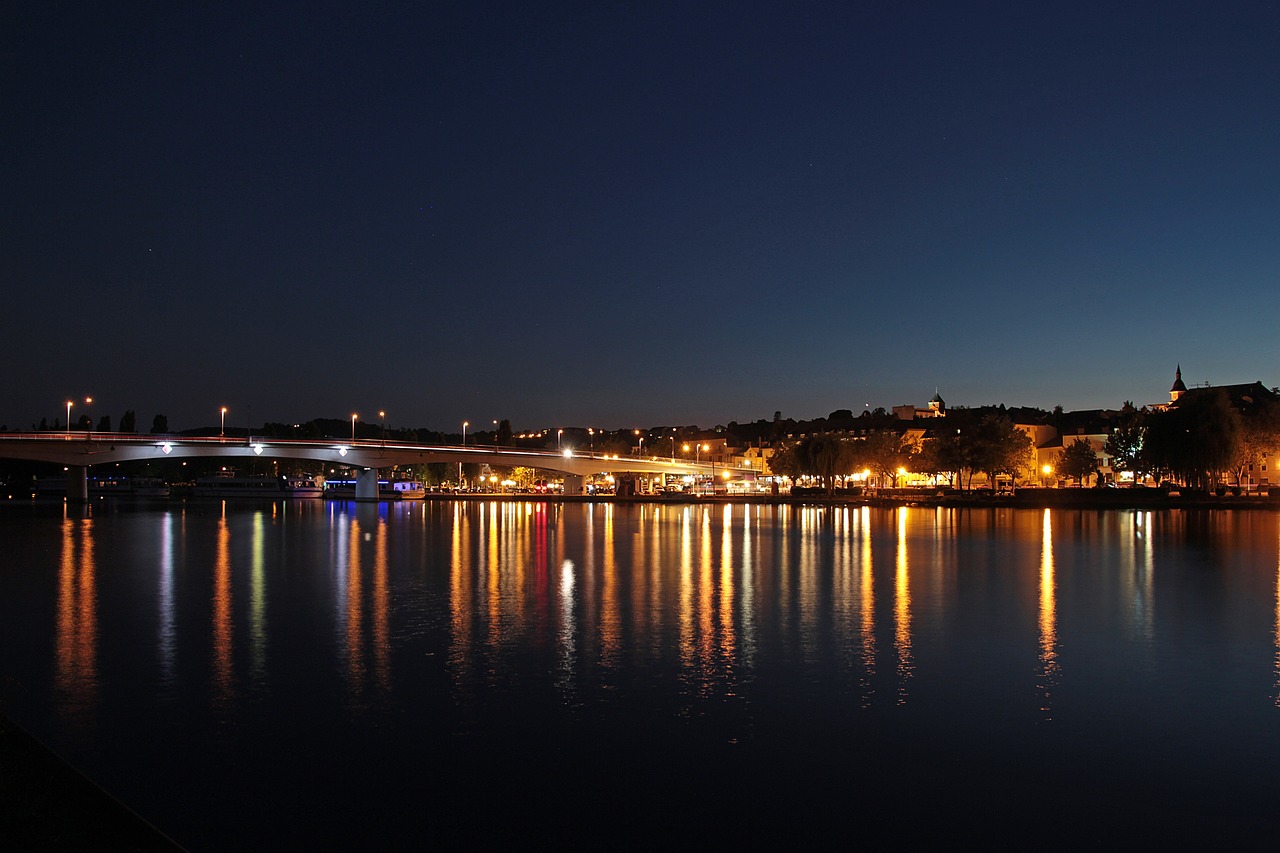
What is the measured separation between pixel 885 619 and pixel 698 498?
103m

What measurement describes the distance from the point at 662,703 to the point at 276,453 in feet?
317

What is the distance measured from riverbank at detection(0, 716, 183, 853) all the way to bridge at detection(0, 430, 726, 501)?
86820 millimetres

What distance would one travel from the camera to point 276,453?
341 ft

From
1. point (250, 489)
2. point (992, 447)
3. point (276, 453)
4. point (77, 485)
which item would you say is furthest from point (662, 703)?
point (250, 489)

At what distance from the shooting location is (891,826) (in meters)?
10.5

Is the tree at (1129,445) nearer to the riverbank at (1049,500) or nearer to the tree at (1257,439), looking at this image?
the riverbank at (1049,500)

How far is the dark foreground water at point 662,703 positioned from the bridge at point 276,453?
6436 centimetres

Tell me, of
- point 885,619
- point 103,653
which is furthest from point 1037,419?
point 103,653

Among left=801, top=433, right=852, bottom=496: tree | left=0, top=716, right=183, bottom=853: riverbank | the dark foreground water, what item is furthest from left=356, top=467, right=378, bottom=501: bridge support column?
left=0, top=716, right=183, bottom=853: riverbank

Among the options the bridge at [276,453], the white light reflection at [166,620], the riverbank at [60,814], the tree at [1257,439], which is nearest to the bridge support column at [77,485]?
the bridge at [276,453]

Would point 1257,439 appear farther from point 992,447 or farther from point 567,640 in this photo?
point 567,640

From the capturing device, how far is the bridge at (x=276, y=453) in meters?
90.1

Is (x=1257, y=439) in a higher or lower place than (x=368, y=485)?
higher

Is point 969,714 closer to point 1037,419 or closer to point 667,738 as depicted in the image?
point 667,738
